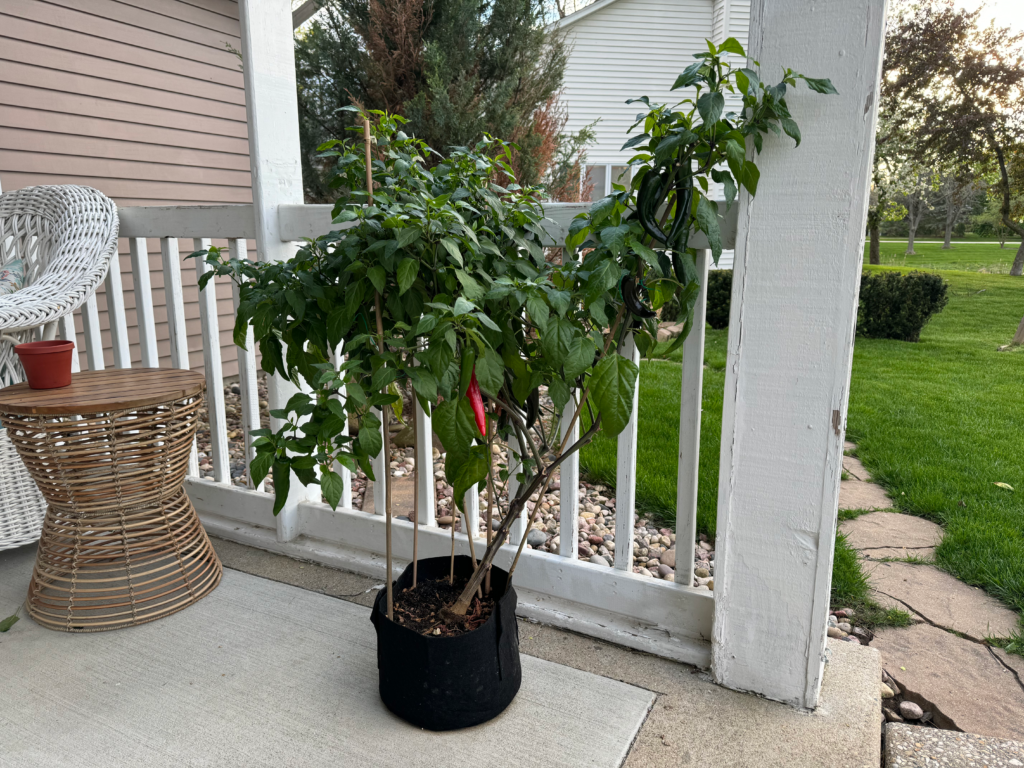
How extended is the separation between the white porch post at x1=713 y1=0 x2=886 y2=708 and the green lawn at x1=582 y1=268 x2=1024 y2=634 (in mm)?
1097

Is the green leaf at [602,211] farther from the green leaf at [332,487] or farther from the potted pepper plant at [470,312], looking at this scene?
the green leaf at [332,487]

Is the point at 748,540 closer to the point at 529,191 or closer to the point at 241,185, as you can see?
the point at 529,191

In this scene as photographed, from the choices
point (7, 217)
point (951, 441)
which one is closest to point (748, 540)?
point (7, 217)

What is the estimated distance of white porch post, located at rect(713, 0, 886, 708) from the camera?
1233 millimetres

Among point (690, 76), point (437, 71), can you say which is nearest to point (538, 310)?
point (690, 76)

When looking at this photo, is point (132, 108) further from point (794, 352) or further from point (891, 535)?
point (891, 535)

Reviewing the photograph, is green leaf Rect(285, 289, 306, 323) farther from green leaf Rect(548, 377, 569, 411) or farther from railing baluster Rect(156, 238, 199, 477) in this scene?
railing baluster Rect(156, 238, 199, 477)

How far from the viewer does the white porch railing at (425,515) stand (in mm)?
1636

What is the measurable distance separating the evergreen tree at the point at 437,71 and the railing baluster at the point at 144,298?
6.17 feet

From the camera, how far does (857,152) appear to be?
4.06 feet

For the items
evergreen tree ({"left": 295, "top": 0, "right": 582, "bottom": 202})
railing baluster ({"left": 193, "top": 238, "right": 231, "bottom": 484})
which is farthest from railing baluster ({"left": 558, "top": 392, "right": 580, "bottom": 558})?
evergreen tree ({"left": 295, "top": 0, "right": 582, "bottom": 202})

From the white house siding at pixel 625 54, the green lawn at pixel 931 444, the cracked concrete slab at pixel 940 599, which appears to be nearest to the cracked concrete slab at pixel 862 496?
the green lawn at pixel 931 444

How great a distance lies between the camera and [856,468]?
331 cm

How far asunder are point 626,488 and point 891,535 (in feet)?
4.76
